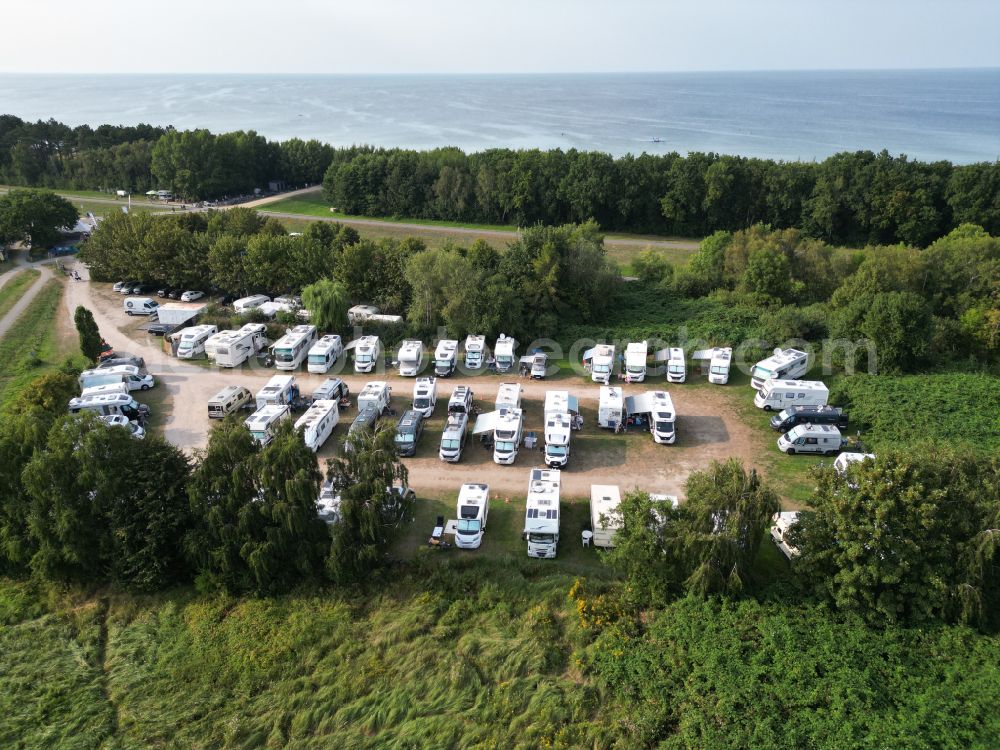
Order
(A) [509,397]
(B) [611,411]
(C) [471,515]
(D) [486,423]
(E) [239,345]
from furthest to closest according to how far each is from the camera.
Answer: (E) [239,345]
(A) [509,397]
(B) [611,411]
(D) [486,423]
(C) [471,515]

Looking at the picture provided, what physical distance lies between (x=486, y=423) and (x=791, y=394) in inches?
482

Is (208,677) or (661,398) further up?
(661,398)

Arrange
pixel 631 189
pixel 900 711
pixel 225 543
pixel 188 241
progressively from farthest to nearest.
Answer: pixel 631 189
pixel 188 241
pixel 225 543
pixel 900 711

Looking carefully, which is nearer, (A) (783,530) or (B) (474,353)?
(A) (783,530)

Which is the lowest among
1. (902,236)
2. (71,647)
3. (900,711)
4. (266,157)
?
(71,647)

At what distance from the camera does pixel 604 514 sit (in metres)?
18.2

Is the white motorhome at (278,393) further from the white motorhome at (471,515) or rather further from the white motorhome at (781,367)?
the white motorhome at (781,367)

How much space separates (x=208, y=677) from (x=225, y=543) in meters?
3.23

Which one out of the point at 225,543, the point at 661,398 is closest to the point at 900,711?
the point at 661,398

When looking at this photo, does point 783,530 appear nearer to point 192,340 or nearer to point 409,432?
point 409,432

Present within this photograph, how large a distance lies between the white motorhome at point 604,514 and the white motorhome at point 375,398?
9.55 m

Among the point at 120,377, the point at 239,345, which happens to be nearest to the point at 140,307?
the point at 239,345

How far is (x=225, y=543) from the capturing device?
55.6ft

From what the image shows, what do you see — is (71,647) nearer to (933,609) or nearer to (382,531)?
(382,531)
